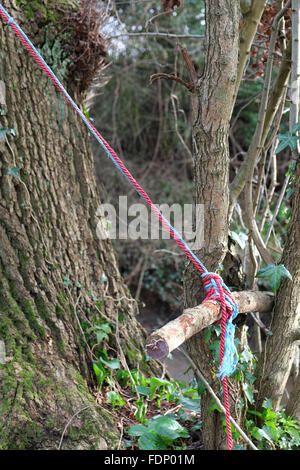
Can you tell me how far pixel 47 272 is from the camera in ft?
6.26

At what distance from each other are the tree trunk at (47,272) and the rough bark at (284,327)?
2.12ft

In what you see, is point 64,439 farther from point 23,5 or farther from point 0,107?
point 23,5

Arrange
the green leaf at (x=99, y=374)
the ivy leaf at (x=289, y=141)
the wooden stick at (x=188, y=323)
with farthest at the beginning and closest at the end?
1. the green leaf at (x=99, y=374)
2. the ivy leaf at (x=289, y=141)
3. the wooden stick at (x=188, y=323)

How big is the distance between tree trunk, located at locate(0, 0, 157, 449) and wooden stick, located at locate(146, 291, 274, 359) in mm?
541

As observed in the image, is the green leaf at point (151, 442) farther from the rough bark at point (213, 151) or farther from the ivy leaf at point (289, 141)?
the ivy leaf at point (289, 141)

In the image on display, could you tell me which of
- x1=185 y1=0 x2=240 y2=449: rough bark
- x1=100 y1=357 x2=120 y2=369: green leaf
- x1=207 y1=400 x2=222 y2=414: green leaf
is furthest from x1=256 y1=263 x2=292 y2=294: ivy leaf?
x1=100 y1=357 x2=120 y2=369: green leaf

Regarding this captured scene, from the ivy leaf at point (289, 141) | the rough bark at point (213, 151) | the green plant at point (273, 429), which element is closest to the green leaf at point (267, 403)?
the green plant at point (273, 429)

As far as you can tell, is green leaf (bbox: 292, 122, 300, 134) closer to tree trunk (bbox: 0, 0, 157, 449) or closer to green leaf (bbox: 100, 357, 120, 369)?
tree trunk (bbox: 0, 0, 157, 449)

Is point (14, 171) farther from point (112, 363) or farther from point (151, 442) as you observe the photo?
point (151, 442)

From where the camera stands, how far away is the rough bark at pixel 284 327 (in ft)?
5.65

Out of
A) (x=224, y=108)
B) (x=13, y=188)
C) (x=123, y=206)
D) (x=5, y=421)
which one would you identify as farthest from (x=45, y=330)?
(x=123, y=206)

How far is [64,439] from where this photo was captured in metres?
1.48

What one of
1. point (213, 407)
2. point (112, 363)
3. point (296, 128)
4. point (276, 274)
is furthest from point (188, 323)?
point (296, 128)

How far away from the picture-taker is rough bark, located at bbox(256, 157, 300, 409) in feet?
5.65
